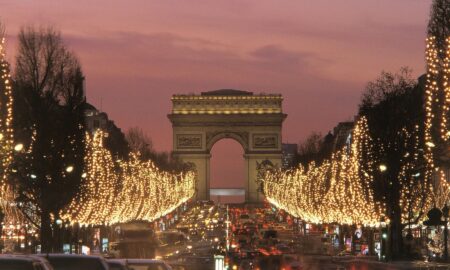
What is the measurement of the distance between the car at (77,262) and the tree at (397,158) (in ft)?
168

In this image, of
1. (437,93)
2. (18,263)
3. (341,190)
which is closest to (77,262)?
(18,263)

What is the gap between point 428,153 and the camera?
63906 millimetres

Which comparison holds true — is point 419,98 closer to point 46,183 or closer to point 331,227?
point 46,183

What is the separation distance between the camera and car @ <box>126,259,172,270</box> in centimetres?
2897

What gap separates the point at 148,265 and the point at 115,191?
76480 mm

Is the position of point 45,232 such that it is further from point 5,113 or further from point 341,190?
point 341,190

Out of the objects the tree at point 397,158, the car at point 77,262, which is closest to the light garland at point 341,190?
the tree at point 397,158

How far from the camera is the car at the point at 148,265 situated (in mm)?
28969

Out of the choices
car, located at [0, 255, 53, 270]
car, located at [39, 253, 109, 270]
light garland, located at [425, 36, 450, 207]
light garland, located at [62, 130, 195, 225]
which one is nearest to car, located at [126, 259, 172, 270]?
car, located at [39, 253, 109, 270]

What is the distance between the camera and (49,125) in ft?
230

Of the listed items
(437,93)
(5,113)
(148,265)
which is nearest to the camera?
(148,265)

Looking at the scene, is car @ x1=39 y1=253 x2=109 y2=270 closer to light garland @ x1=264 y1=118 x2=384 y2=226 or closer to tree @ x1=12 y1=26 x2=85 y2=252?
tree @ x1=12 y1=26 x2=85 y2=252

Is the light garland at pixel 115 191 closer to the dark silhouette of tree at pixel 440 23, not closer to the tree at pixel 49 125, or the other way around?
the tree at pixel 49 125

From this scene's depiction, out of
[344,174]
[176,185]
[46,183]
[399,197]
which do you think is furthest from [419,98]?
[176,185]
